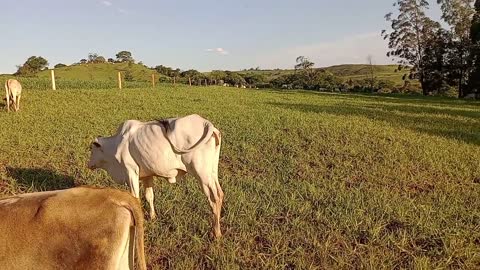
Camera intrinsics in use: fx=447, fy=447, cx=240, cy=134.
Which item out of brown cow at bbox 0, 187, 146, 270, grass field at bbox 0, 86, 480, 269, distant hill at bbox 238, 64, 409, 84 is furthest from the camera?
distant hill at bbox 238, 64, 409, 84

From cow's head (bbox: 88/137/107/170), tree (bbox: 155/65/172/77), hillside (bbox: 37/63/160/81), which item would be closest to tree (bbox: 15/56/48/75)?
hillside (bbox: 37/63/160/81)

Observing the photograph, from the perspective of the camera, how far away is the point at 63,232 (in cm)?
263

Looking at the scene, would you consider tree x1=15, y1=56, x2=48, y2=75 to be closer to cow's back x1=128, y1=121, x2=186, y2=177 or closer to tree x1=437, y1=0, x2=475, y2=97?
tree x1=437, y1=0, x2=475, y2=97

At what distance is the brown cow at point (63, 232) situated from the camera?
2594mm

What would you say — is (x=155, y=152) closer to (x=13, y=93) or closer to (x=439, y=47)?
(x=13, y=93)

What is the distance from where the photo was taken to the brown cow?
2.59 metres

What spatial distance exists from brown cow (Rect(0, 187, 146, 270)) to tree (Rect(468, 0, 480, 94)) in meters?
39.6

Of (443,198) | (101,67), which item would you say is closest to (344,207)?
(443,198)

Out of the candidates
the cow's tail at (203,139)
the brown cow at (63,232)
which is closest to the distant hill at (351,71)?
the cow's tail at (203,139)

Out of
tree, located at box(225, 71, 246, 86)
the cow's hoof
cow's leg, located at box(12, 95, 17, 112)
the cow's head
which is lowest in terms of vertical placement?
the cow's hoof

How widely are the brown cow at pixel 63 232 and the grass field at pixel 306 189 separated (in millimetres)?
1661

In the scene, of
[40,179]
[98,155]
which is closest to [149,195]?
[98,155]

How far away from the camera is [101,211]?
8.91 feet

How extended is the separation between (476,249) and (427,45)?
43.3m
